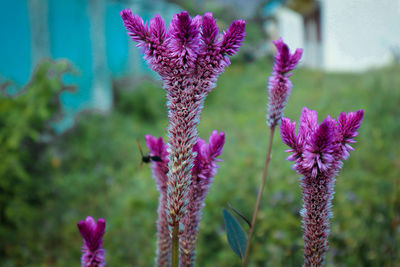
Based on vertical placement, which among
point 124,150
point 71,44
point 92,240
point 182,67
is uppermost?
point 71,44

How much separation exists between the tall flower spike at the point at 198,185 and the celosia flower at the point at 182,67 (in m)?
0.17

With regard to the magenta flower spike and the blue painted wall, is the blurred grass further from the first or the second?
the magenta flower spike

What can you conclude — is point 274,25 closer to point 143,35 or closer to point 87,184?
point 87,184

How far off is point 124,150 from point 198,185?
5372 mm

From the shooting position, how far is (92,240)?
90 centimetres

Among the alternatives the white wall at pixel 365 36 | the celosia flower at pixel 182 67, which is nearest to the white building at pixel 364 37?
the white wall at pixel 365 36

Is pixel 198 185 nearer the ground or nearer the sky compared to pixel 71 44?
nearer the ground

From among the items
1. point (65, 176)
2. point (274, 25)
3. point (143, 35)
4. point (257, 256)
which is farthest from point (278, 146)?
point (274, 25)

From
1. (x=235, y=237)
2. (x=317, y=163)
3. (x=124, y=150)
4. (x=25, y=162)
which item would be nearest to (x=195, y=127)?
(x=317, y=163)

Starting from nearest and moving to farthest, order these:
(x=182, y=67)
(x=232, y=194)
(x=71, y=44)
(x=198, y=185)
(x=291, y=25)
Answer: (x=182, y=67), (x=198, y=185), (x=232, y=194), (x=71, y=44), (x=291, y=25)

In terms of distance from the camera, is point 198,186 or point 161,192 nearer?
point 198,186

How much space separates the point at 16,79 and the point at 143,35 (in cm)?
579

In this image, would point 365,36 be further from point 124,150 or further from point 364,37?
point 124,150

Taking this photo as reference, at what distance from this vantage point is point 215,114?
8.61 m
